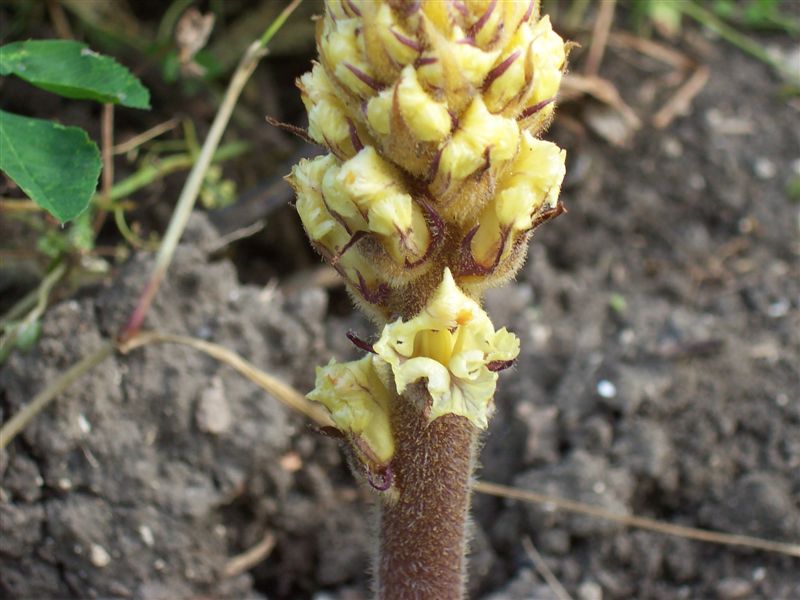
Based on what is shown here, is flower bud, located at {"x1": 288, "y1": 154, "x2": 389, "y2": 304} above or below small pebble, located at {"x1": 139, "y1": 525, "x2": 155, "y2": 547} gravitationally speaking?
above

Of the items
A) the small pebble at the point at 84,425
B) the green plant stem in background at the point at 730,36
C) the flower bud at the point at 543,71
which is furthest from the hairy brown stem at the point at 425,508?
the green plant stem in background at the point at 730,36

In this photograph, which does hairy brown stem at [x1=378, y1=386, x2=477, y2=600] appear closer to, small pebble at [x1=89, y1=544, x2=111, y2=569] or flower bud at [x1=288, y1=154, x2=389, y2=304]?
flower bud at [x1=288, y1=154, x2=389, y2=304]

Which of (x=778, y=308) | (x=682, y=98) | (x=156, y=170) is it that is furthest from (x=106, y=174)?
(x=682, y=98)

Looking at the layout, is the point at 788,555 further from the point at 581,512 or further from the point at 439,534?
the point at 439,534

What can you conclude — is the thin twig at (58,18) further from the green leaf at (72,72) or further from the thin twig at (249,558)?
the thin twig at (249,558)

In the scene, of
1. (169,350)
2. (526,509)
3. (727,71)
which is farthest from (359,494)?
(727,71)

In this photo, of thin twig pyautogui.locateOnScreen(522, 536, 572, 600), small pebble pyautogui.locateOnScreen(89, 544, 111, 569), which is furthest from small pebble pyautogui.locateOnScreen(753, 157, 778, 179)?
small pebble pyautogui.locateOnScreen(89, 544, 111, 569)

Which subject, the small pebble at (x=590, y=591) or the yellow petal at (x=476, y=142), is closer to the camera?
the yellow petal at (x=476, y=142)
